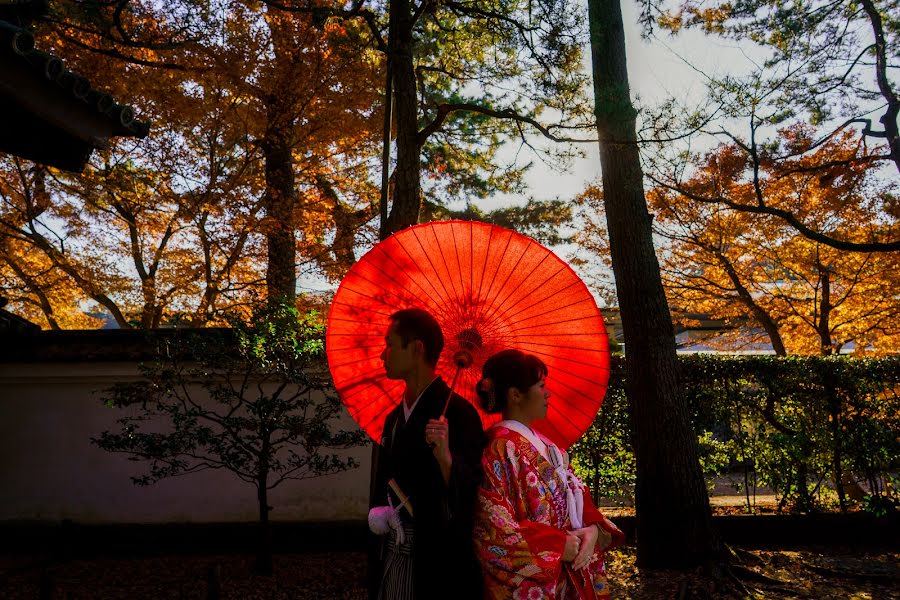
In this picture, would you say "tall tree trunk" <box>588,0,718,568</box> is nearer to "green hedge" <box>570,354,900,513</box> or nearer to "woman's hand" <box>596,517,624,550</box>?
"green hedge" <box>570,354,900,513</box>

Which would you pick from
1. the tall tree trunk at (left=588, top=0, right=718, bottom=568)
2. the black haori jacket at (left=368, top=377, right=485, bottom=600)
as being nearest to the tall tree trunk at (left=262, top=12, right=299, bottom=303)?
the tall tree trunk at (left=588, top=0, right=718, bottom=568)

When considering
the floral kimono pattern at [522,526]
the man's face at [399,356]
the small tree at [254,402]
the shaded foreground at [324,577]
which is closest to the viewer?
the floral kimono pattern at [522,526]

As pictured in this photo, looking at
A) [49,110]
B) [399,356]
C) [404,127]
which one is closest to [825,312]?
[404,127]

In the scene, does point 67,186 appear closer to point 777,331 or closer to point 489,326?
point 489,326

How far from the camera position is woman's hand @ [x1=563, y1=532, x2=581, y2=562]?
249cm

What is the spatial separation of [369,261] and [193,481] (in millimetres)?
5552

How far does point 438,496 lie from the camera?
2.46 m

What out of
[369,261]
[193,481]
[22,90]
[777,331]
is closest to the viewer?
[369,261]

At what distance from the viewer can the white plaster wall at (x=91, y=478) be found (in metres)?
7.22

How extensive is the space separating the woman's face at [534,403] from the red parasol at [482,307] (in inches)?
9.8

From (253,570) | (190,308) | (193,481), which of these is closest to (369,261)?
(253,570)

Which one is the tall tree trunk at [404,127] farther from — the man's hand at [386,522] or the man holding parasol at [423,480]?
the man's hand at [386,522]

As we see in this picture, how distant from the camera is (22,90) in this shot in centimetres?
404

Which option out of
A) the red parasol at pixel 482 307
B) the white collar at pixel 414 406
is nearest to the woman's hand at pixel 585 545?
the red parasol at pixel 482 307
